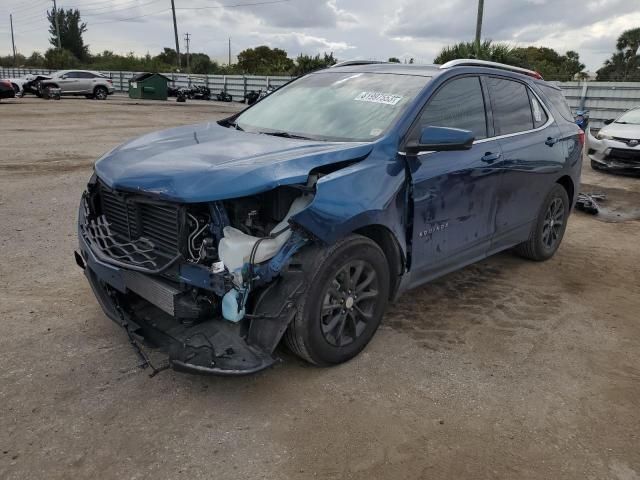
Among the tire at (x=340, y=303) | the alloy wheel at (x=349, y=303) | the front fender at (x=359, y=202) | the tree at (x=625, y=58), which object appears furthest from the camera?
the tree at (x=625, y=58)

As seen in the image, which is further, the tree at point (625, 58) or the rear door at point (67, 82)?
the tree at point (625, 58)

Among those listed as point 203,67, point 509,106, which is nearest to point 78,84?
point 509,106

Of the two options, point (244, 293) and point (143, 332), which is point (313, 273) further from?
point (143, 332)

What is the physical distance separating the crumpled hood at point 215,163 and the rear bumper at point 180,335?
0.57 m

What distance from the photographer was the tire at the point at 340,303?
296 cm

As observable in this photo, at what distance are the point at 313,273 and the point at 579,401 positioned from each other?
5.66 ft

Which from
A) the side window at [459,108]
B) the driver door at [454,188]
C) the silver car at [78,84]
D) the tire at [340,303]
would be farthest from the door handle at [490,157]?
the silver car at [78,84]

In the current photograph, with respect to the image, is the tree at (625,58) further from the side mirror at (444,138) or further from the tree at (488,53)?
the side mirror at (444,138)

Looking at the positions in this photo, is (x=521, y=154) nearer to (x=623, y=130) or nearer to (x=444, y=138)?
(x=444, y=138)

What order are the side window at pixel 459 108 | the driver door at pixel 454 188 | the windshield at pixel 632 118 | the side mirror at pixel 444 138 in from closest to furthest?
the side mirror at pixel 444 138 → the driver door at pixel 454 188 → the side window at pixel 459 108 → the windshield at pixel 632 118

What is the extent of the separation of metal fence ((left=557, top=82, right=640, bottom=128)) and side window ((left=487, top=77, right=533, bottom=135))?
15945 millimetres

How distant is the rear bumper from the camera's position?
108 inches

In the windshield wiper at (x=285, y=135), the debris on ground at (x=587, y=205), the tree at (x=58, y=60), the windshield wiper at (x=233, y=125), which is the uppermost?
the tree at (x=58, y=60)

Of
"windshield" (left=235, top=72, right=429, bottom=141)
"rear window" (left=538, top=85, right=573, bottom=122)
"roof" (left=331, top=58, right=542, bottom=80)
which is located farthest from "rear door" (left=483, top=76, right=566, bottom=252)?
"windshield" (left=235, top=72, right=429, bottom=141)
